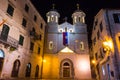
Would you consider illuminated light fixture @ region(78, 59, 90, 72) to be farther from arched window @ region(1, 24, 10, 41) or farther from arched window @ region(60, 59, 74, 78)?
arched window @ region(1, 24, 10, 41)

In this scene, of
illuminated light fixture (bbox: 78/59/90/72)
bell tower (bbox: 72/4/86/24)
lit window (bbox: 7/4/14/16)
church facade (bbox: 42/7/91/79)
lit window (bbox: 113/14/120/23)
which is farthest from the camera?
bell tower (bbox: 72/4/86/24)

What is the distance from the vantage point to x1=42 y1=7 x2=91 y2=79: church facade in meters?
27.6

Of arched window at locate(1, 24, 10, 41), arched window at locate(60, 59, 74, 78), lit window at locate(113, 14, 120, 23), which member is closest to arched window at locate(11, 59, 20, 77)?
arched window at locate(1, 24, 10, 41)

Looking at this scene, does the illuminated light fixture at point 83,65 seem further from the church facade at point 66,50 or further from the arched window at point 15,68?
the arched window at point 15,68

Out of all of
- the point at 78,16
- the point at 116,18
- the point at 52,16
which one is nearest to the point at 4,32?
the point at 116,18

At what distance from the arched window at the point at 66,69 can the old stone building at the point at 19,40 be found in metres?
5.14

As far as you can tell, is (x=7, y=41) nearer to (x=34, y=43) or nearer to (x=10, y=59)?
(x=10, y=59)

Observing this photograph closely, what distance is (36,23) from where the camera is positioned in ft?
85.7

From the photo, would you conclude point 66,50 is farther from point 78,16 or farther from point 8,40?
point 8,40

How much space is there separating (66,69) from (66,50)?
14.7ft

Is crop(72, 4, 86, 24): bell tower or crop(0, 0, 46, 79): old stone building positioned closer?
crop(0, 0, 46, 79): old stone building

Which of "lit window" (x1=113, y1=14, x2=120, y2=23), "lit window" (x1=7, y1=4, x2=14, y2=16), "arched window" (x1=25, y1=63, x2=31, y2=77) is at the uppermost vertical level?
"lit window" (x1=7, y1=4, x2=14, y2=16)

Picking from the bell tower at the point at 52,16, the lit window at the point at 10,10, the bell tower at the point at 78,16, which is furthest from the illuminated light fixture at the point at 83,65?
the lit window at the point at 10,10

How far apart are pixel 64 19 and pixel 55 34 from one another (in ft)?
22.3
